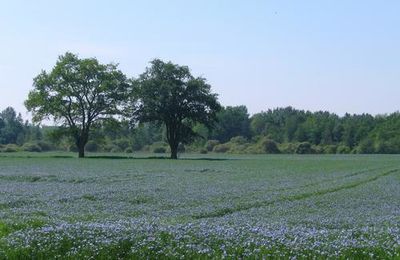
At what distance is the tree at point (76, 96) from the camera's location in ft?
309

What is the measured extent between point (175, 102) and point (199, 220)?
75.0 m

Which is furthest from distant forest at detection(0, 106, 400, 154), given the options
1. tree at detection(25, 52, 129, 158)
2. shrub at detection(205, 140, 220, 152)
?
tree at detection(25, 52, 129, 158)

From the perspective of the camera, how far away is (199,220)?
1970cm

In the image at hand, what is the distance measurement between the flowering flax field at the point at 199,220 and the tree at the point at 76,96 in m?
51.4

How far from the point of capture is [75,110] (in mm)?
95375

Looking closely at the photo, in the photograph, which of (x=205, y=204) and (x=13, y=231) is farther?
(x=205, y=204)

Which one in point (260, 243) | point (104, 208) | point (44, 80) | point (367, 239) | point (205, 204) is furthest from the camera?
point (44, 80)

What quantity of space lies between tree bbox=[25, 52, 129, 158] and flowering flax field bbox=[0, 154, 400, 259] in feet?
169

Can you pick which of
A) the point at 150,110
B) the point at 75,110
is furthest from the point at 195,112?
the point at 75,110

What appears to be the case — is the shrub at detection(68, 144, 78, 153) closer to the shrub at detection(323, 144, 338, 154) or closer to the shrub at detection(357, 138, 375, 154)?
the shrub at detection(323, 144, 338, 154)


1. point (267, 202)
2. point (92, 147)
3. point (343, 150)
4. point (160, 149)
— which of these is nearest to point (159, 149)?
point (160, 149)

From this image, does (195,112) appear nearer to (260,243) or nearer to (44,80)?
(44,80)

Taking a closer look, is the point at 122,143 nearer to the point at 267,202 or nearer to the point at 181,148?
the point at 181,148

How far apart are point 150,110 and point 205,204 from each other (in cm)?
6992
